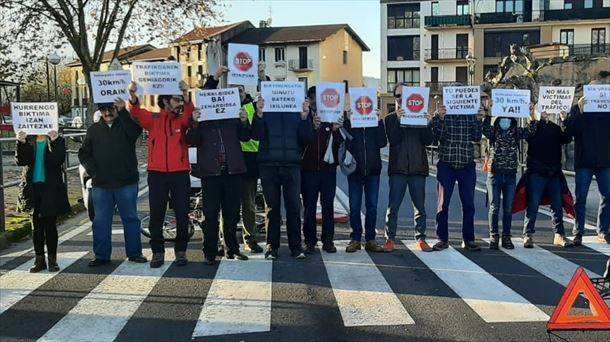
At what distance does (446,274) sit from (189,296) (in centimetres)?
288

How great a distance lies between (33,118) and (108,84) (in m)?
0.95

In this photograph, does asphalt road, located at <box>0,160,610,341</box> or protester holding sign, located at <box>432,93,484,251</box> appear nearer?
asphalt road, located at <box>0,160,610,341</box>

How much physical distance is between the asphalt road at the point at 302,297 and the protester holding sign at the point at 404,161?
453 millimetres

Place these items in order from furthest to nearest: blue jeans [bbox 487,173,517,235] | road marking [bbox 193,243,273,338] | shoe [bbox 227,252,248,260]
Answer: blue jeans [bbox 487,173,517,235], shoe [bbox 227,252,248,260], road marking [bbox 193,243,273,338]

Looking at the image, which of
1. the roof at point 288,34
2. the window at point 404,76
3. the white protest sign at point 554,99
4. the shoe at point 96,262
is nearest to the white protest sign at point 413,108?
the white protest sign at point 554,99

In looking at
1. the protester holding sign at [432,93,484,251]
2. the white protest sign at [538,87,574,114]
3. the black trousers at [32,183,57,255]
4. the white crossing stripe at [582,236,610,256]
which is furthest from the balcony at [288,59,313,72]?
the black trousers at [32,183,57,255]

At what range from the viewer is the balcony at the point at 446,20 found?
6860cm

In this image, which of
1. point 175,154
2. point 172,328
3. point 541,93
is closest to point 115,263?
point 175,154

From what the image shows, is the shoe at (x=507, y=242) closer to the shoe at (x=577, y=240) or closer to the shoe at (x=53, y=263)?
the shoe at (x=577, y=240)

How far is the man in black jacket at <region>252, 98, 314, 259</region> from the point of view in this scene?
7.82m

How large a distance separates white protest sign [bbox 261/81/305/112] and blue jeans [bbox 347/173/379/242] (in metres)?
1.24

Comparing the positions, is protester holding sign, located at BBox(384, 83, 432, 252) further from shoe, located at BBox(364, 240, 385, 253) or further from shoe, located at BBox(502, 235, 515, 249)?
shoe, located at BBox(502, 235, 515, 249)

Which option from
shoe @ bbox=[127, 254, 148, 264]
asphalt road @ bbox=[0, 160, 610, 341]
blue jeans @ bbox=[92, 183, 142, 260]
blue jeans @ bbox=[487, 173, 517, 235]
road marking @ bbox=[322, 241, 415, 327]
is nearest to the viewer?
asphalt road @ bbox=[0, 160, 610, 341]

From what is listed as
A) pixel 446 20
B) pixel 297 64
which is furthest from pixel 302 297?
pixel 446 20
